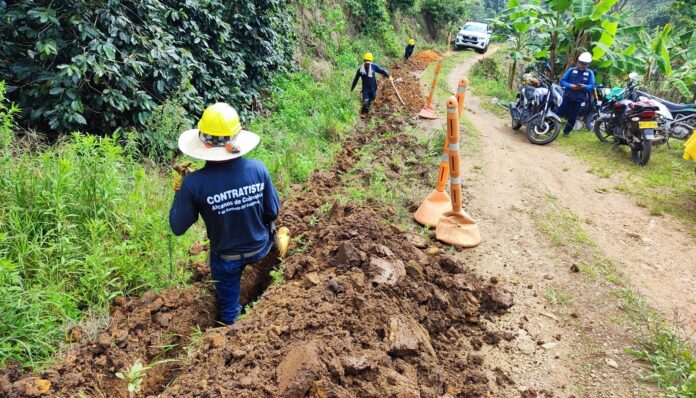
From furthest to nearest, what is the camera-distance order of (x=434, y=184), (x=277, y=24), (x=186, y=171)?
(x=277, y=24) → (x=434, y=184) → (x=186, y=171)

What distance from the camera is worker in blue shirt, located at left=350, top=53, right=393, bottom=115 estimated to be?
993 cm

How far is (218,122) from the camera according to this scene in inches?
117

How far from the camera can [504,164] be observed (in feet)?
22.7

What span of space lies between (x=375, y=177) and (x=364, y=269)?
2.48 metres

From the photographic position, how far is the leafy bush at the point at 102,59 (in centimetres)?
443

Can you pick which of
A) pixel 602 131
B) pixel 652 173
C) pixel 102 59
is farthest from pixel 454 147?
pixel 602 131

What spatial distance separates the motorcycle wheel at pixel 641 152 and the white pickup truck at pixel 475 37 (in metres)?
20.0

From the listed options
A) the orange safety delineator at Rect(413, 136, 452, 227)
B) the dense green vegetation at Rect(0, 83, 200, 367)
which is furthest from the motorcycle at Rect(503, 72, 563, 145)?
the dense green vegetation at Rect(0, 83, 200, 367)

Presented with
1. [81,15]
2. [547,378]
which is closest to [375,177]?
[547,378]

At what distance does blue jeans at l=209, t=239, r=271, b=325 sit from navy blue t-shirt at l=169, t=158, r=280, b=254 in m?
0.10

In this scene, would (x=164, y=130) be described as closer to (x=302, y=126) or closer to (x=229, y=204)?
(x=229, y=204)

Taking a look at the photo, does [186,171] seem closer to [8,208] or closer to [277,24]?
[8,208]

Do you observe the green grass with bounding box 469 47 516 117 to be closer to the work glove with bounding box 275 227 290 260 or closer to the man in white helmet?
the man in white helmet

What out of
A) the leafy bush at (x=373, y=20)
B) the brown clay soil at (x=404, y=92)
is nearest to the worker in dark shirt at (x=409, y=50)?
the leafy bush at (x=373, y=20)
